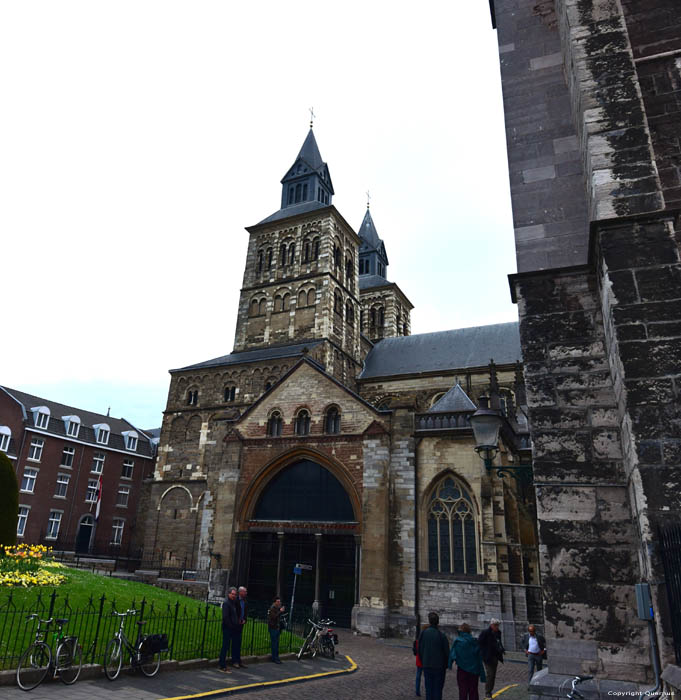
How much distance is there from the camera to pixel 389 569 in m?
18.9

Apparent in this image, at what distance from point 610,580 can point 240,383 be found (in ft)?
99.5

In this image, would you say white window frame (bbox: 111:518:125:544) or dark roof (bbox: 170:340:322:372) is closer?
dark roof (bbox: 170:340:322:372)

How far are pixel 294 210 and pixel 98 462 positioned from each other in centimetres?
2607

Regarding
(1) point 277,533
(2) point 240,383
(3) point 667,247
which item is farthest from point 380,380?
(3) point 667,247

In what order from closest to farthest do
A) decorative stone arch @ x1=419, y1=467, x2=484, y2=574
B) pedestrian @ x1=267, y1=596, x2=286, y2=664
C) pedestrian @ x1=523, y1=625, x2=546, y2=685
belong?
pedestrian @ x1=523, y1=625, x2=546, y2=685 → pedestrian @ x1=267, y1=596, x2=286, y2=664 → decorative stone arch @ x1=419, y1=467, x2=484, y2=574

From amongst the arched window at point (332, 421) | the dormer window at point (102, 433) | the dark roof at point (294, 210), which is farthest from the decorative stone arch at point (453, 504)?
the dormer window at point (102, 433)

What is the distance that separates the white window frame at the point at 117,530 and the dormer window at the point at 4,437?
32.2ft

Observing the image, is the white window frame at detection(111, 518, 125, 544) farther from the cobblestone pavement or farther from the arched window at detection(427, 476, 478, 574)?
the cobblestone pavement

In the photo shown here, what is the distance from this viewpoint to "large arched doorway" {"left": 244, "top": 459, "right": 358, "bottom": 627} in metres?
20.0

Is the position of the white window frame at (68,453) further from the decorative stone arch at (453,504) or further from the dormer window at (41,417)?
the decorative stone arch at (453,504)

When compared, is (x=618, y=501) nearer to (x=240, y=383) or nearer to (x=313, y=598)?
(x=313, y=598)

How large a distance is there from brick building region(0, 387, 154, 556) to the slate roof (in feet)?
0.26

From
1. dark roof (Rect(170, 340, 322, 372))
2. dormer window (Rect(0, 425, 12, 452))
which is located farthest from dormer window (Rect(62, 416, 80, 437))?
dark roof (Rect(170, 340, 322, 372))

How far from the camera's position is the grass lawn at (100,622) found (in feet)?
29.8
